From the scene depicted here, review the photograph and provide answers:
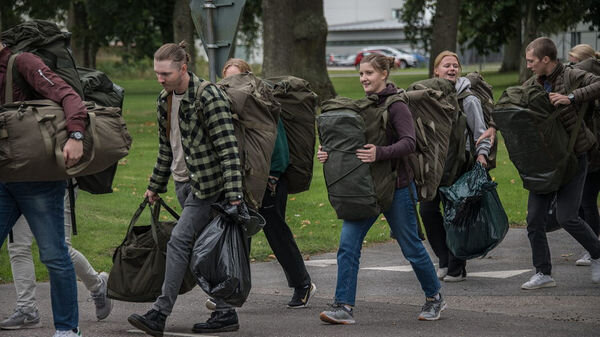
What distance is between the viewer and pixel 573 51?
8758mm

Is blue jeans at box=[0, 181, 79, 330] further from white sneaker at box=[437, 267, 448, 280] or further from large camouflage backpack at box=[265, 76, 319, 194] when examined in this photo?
white sneaker at box=[437, 267, 448, 280]

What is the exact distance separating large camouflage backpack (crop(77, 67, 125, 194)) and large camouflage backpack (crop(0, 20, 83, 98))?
20.1 inches

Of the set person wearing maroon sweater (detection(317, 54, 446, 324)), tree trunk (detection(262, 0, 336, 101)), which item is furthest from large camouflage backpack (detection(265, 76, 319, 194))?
tree trunk (detection(262, 0, 336, 101))

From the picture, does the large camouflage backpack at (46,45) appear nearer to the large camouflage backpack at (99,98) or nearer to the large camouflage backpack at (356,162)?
the large camouflage backpack at (99,98)

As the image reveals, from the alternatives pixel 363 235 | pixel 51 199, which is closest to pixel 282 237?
pixel 363 235

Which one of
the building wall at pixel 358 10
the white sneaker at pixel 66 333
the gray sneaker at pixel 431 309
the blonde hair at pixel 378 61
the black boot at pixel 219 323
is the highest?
the blonde hair at pixel 378 61

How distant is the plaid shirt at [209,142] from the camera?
5992 mm

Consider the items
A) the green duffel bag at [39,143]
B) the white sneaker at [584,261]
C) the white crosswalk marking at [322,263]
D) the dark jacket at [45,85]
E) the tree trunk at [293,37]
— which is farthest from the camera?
the tree trunk at [293,37]

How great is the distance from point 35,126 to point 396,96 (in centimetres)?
229

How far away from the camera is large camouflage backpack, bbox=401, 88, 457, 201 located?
21.9 feet

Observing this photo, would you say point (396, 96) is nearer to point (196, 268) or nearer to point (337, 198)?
point (337, 198)

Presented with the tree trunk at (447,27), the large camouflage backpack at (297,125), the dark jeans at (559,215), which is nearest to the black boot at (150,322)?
the large camouflage backpack at (297,125)

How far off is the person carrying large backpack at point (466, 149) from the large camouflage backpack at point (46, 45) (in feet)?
10.4

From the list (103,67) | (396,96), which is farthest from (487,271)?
(103,67)
